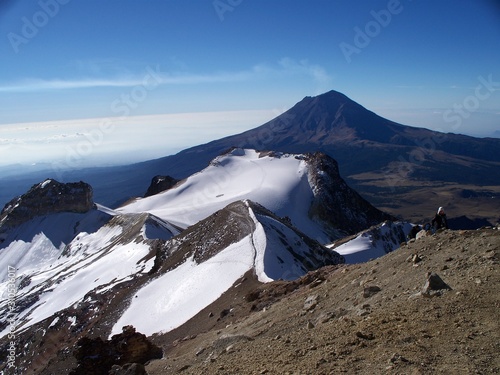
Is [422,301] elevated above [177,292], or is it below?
above

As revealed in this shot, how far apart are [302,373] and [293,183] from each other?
A: 69.0 m

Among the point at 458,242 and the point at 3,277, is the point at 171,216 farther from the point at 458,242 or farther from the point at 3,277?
the point at 458,242

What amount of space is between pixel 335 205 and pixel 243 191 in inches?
656

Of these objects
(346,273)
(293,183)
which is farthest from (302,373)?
(293,183)

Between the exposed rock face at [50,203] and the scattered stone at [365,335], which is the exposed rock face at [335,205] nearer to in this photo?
the exposed rock face at [50,203]

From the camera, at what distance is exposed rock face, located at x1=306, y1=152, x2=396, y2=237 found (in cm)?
6881

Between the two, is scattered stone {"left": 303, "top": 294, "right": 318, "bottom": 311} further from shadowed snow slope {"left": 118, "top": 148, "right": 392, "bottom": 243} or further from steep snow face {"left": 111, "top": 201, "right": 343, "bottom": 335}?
shadowed snow slope {"left": 118, "top": 148, "right": 392, "bottom": 243}

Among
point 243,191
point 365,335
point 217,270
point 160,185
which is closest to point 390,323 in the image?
point 365,335

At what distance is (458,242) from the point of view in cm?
1184

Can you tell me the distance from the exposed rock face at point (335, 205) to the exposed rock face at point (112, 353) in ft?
169

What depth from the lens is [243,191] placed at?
246ft

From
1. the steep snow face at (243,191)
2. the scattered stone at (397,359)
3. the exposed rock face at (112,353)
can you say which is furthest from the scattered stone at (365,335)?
the steep snow face at (243,191)

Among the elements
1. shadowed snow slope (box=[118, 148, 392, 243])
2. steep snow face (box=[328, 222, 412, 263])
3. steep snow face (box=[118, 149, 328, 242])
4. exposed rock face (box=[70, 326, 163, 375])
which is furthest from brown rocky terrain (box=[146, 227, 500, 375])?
steep snow face (box=[118, 149, 328, 242])

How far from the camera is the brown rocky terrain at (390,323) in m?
7.14
